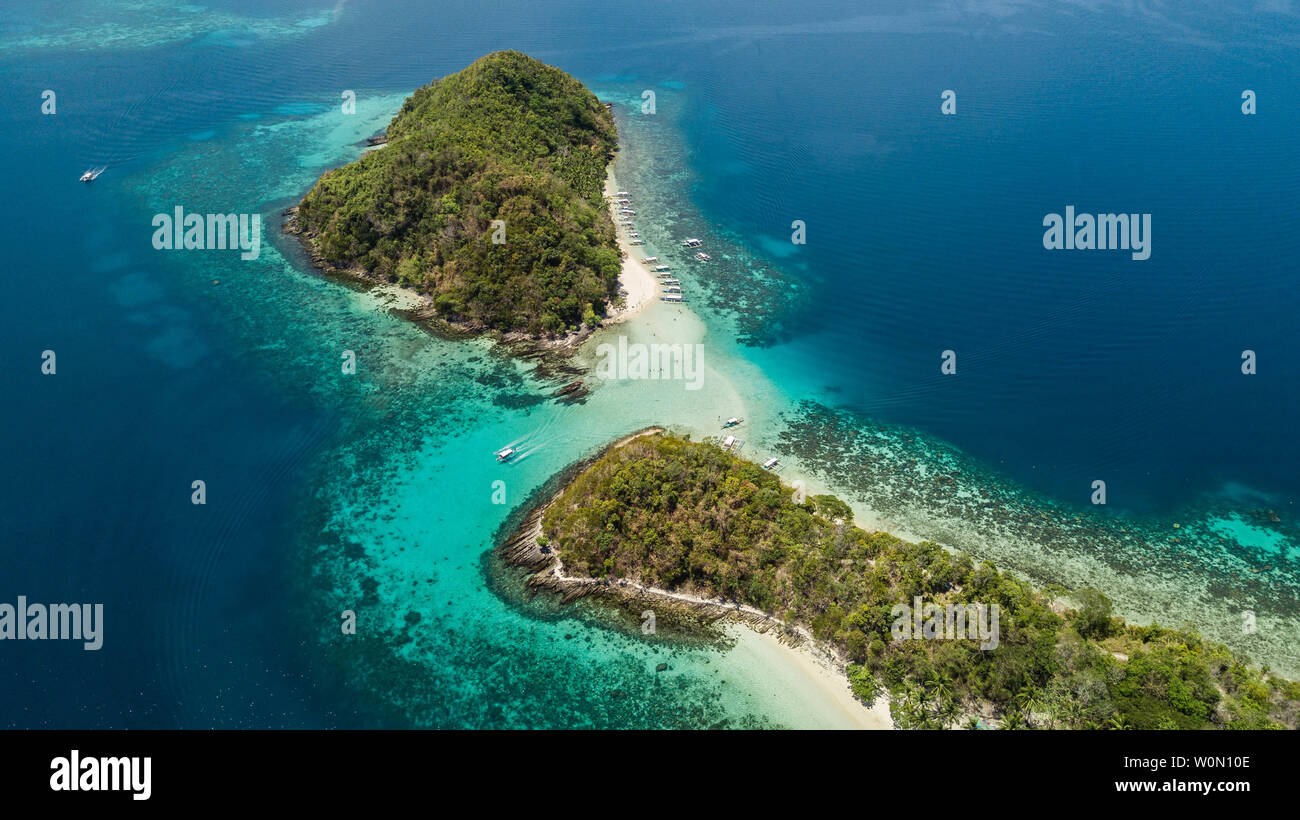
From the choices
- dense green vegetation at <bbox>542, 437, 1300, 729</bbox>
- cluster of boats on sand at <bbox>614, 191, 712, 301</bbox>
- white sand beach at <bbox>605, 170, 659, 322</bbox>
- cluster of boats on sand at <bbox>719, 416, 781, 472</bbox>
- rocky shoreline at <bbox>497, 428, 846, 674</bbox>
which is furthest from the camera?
cluster of boats on sand at <bbox>614, 191, 712, 301</bbox>

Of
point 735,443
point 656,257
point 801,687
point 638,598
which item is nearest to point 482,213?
point 656,257

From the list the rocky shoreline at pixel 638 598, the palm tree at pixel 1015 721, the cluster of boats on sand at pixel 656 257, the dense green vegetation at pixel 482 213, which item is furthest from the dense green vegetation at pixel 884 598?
the cluster of boats on sand at pixel 656 257

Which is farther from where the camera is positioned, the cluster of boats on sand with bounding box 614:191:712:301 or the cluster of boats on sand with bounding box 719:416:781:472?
the cluster of boats on sand with bounding box 614:191:712:301

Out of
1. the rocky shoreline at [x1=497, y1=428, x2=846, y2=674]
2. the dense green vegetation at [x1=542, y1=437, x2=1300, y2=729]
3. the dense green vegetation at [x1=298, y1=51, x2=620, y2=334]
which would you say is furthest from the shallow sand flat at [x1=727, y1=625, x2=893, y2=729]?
the dense green vegetation at [x1=298, y1=51, x2=620, y2=334]

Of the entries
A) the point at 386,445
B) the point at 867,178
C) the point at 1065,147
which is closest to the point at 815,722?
the point at 386,445

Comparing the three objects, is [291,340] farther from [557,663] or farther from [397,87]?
[397,87]

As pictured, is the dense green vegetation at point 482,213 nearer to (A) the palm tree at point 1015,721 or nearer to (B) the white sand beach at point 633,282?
(B) the white sand beach at point 633,282

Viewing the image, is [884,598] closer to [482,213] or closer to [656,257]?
[656,257]

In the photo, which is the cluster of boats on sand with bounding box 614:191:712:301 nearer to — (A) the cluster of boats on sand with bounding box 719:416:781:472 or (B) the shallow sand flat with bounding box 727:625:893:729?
(A) the cluster of boats on sand with bounding box 719:416:781:472
